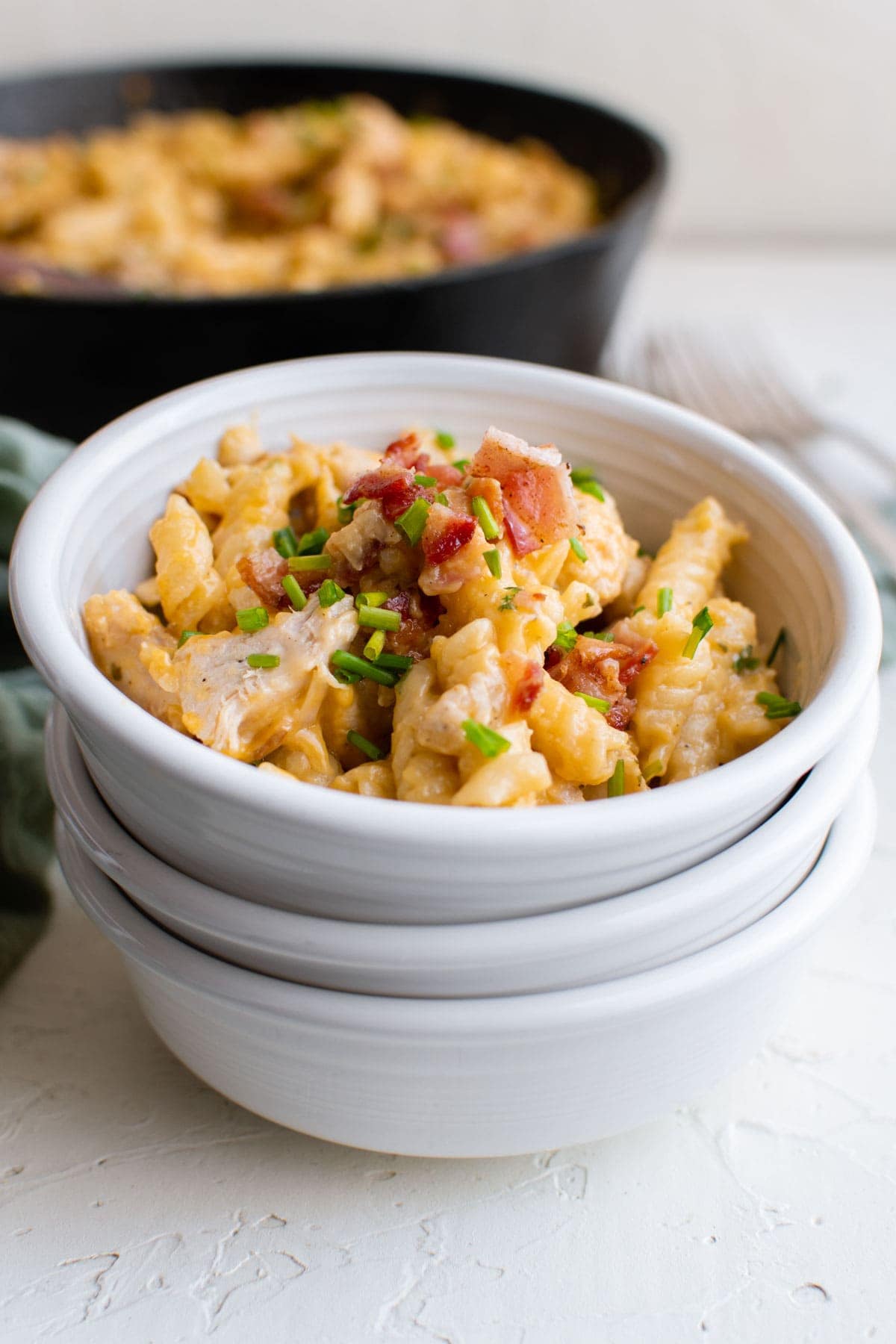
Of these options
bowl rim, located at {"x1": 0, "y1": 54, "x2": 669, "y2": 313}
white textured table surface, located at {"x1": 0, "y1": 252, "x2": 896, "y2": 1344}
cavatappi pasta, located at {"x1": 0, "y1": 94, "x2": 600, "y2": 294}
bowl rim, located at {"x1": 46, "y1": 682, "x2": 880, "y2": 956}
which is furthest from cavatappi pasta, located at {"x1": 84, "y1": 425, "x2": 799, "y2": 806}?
cavatappi pasta, located at {"x1": 0, "y1": 94, "x2": 600, "y2": 294}

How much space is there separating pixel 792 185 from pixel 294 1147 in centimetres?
327

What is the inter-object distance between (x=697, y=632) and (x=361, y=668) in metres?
0.34

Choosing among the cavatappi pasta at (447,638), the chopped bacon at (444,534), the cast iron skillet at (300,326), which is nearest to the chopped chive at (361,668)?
the cavatappi pasta at (447,638)

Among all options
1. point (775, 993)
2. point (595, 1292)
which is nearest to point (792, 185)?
point (775, 993)

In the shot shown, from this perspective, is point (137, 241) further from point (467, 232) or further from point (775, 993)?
point (775, 993)

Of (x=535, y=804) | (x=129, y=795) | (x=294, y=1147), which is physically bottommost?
(x=294, y=1147)

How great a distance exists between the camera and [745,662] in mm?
1361

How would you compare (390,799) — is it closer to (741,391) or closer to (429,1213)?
(429,1213)

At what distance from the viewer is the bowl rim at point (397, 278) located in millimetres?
1908

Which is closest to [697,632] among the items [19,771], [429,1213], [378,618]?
[378,618]

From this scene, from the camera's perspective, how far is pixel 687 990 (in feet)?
3.52

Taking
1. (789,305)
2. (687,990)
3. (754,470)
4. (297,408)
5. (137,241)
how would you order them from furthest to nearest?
1. (789,305)
2. (137,241)
3. (297,408)
4. (754,470)
5. (687,990)

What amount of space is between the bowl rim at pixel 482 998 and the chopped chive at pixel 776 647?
27cm

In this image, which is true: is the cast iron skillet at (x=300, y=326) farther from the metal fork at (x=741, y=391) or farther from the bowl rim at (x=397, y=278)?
the metal fork at (x=741, y=391)
